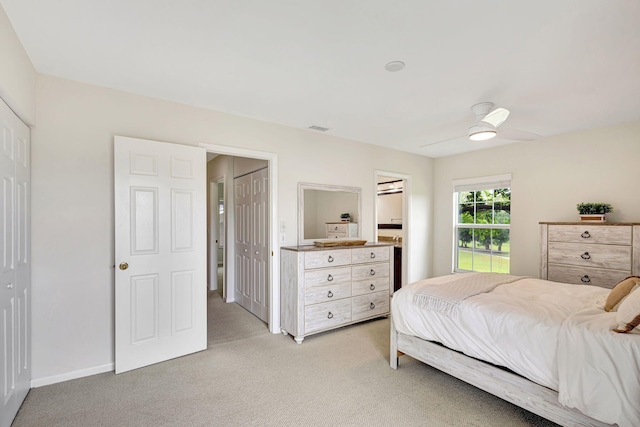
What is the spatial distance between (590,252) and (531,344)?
2252 millimetres

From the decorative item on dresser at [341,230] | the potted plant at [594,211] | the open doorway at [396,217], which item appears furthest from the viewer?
the open doorway at [396,217]

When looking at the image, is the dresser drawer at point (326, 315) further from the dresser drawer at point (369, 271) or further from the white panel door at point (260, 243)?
the white panel door at point (260, 243)

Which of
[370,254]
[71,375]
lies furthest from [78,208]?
[370,254]

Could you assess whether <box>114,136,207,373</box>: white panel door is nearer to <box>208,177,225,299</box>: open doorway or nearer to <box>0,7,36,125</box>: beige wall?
<box>0,7,36,125</box>: beige wall

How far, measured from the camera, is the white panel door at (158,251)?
8.64 feet

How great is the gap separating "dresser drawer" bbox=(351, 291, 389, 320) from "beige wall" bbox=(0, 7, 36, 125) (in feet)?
11.1

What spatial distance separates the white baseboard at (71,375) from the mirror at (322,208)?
2.20 metres

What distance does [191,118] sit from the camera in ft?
10.1

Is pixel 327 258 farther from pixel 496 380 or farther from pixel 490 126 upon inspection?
pixel 490 126

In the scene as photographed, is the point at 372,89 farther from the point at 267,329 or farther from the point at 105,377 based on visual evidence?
the point at 105,377

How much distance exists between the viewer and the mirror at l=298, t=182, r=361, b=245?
12.6 ft

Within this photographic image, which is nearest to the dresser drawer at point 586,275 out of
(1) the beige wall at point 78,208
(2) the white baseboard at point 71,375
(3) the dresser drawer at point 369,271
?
(3) the dresser drawer at point 369,271

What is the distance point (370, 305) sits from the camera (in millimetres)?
3844

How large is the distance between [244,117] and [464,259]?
13.5ft
